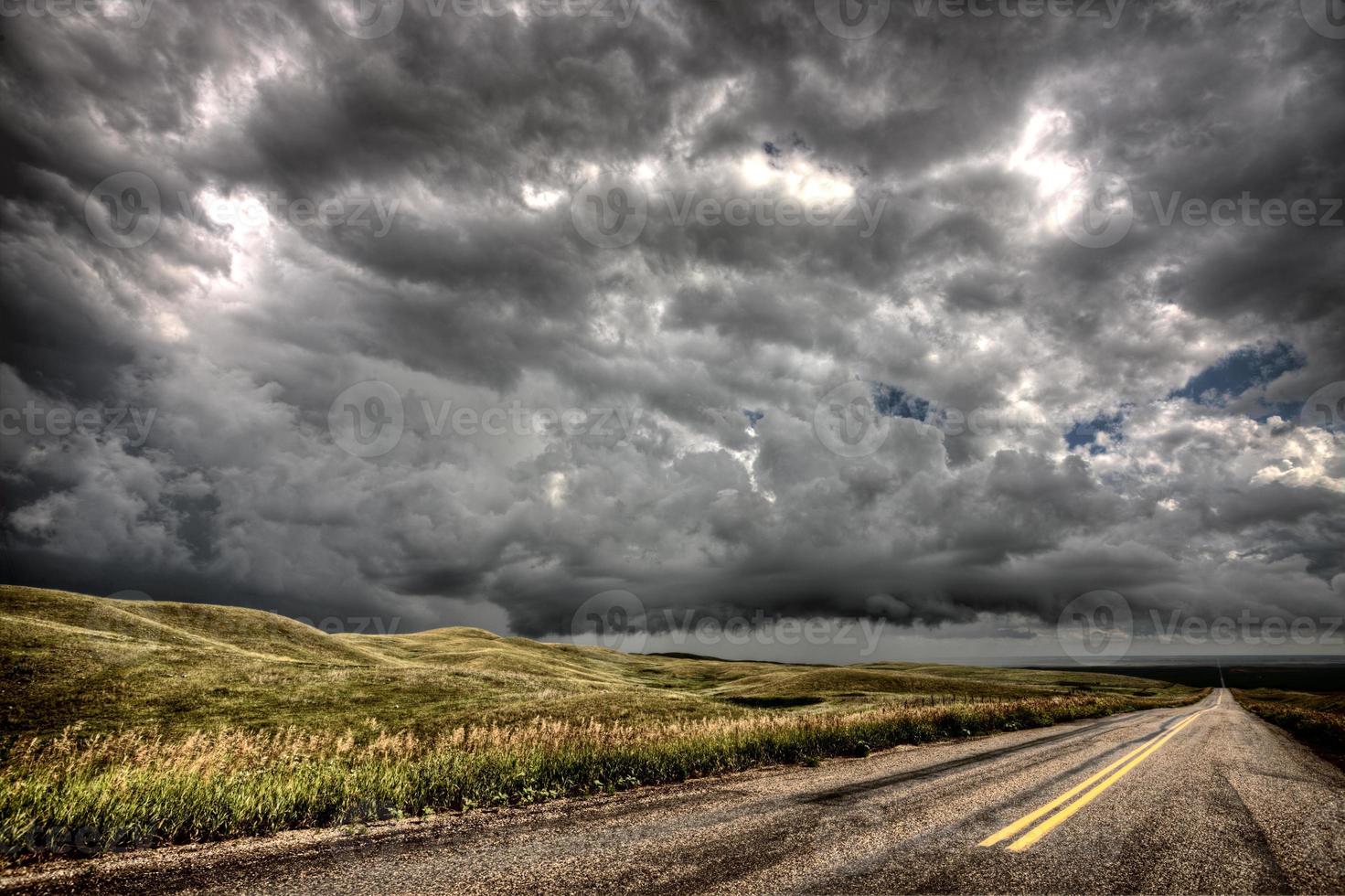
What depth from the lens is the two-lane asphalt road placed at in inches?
265

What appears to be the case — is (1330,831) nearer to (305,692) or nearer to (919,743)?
(919,743)

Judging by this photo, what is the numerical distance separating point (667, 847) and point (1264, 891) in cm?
708

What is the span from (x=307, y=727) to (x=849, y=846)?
3554 cm

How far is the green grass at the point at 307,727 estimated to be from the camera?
930 centimetres

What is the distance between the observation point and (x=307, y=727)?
108 feet

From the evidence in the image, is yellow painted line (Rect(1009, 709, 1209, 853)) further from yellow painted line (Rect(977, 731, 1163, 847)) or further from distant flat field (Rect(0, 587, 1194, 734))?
distant flat field (Rect(0, 587, 1194, 734))

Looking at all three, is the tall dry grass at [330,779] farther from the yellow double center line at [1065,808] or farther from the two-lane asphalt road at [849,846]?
the yellow double center line at [1065,808]

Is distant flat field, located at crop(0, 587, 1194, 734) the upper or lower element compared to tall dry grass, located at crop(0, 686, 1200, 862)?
lower

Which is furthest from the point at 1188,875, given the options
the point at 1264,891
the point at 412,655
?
the point at 412,655

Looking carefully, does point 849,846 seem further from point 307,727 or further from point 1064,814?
point 307,727

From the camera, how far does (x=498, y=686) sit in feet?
170

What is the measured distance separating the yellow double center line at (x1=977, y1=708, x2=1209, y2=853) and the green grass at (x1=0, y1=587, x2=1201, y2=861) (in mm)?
6920

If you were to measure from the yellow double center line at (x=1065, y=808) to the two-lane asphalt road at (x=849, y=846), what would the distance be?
5cm

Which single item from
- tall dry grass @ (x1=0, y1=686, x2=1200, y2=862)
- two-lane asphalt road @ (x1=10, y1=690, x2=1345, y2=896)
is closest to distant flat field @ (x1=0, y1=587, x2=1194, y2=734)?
tall dry grass @ (x1=0, y1=686, x2=1200, y2=862)
